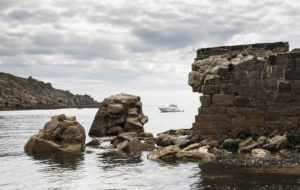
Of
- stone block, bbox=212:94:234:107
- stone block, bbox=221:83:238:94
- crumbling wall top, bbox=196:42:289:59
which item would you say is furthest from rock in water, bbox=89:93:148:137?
stone block, bbox=221:83:238:94

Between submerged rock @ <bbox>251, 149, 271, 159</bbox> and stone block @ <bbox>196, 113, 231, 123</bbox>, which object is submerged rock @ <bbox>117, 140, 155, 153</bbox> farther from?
submerged rock @ <bbox>251, 149, 271, 159</bbox>

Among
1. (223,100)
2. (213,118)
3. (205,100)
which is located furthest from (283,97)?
(205,100)

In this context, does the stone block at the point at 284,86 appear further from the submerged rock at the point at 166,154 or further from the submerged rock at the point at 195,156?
the submerged rock at the point at 166,154

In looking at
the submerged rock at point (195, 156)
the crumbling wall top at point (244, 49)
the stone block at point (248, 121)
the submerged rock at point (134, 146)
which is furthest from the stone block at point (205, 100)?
the submerged rock at point (195, 156)

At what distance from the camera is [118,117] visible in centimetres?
4312

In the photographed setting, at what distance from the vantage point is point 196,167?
66.3ft

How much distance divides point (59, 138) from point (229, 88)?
1076 centimetres

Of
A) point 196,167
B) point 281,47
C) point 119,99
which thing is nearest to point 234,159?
point 196,167

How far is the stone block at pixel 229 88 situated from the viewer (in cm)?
2694

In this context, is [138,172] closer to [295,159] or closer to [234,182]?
[234,182]

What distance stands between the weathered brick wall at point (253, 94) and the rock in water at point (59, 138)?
7346 mm

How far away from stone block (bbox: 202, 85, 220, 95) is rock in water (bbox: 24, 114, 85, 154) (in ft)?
26.8

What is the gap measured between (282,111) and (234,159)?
526 centimetres

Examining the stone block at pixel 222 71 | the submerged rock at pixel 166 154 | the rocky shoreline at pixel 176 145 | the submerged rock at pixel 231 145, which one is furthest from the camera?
the stone block at pixel 222 71
